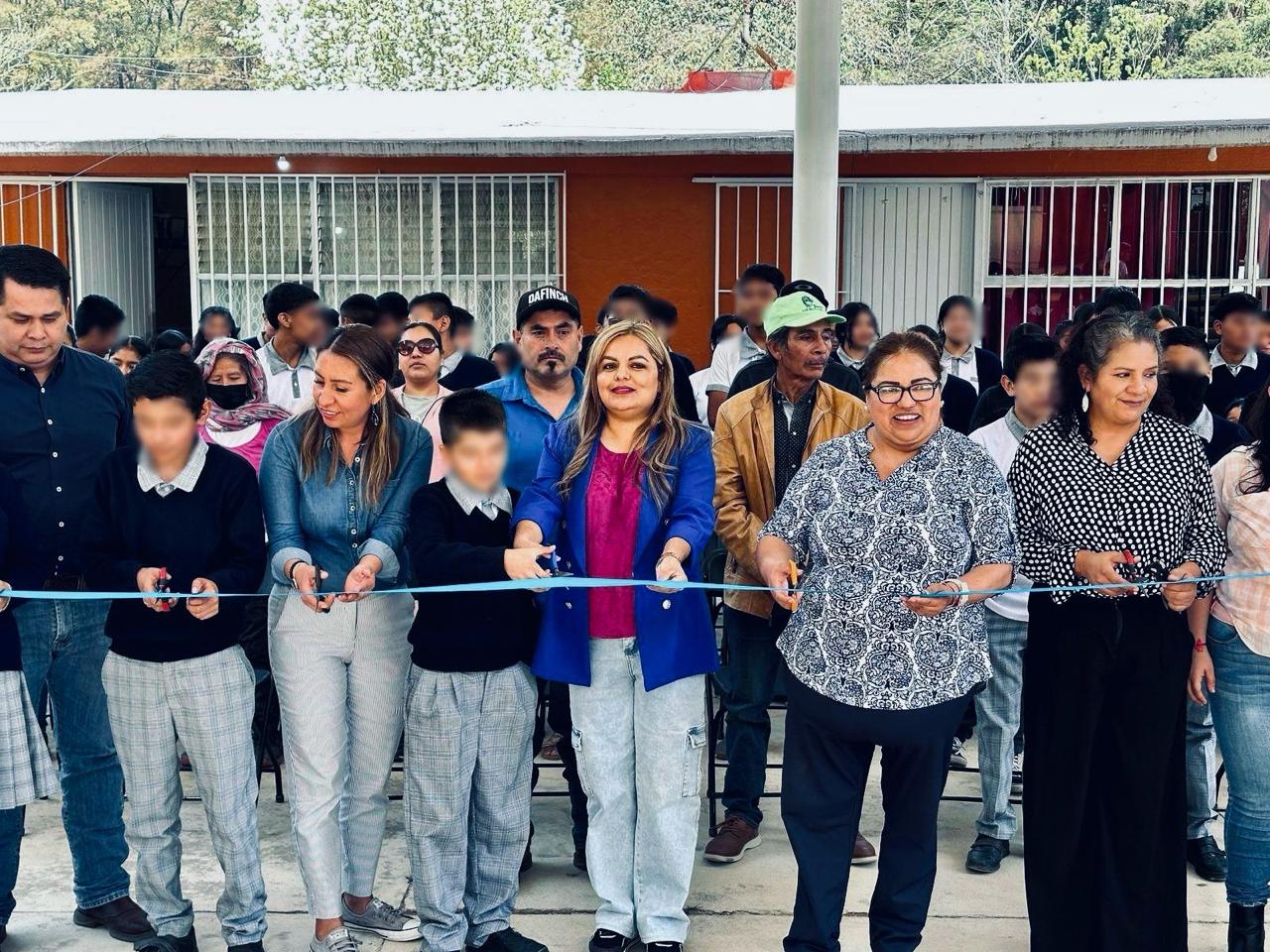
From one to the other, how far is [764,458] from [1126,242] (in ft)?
24.3

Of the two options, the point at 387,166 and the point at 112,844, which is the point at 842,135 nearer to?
the point at 387,166

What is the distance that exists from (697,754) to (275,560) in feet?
4.59

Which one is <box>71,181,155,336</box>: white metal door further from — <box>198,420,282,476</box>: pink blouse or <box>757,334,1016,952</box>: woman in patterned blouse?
<box>757,334,1016,952</box>: woman in patterned blouse

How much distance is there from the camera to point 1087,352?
405 cm

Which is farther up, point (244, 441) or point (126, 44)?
point (126, 44)

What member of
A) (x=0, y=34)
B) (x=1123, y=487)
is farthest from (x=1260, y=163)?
(x=0, y=34)

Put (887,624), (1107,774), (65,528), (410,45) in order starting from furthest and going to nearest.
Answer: (410,45)
(65,528)
(1107,774)
(887,624)

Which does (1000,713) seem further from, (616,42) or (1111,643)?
(616,42)

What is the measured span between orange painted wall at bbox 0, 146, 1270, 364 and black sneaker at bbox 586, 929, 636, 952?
7.70m

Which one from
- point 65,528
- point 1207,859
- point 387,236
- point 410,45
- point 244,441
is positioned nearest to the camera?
point 65,528

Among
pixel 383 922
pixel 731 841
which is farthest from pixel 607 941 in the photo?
pixel 731 841

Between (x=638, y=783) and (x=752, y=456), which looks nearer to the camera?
(x=638, y=783)

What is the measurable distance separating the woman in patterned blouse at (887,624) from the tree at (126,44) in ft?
115

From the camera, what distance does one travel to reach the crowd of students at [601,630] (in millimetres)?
3969
